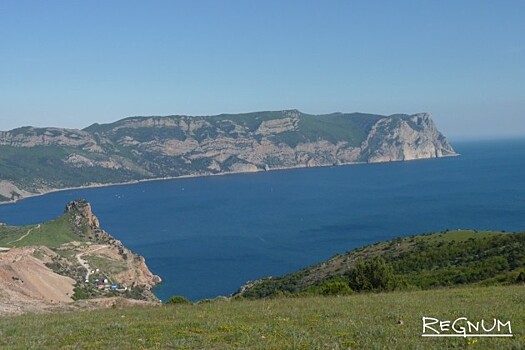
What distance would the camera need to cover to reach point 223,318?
17484mm

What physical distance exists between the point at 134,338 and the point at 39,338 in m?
2.98

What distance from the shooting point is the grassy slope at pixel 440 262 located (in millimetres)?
38156

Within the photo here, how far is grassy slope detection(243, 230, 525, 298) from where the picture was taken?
3816 cm

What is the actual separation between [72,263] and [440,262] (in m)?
79.0

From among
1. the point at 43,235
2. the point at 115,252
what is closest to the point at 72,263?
the point at 115,252

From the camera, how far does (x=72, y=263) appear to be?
4117 inches

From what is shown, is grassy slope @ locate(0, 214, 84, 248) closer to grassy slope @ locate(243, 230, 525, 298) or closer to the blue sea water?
the blue sea water

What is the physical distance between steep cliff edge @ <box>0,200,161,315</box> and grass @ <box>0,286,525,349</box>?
47.0 m

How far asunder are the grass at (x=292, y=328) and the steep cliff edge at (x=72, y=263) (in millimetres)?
46966

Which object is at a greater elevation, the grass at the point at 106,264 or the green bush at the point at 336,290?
the green bush at the point at 336,290

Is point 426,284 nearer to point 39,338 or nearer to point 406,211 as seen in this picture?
point 39,338

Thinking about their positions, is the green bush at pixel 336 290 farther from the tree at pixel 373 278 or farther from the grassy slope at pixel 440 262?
the tree at pixel 373 278

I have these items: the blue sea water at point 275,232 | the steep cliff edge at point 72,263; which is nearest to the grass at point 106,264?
the steep cliff edge at point 72,263

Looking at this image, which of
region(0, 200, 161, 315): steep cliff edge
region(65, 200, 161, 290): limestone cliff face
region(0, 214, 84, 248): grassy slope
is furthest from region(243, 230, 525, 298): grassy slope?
region(0, 214, 84, 248): grassy slope
